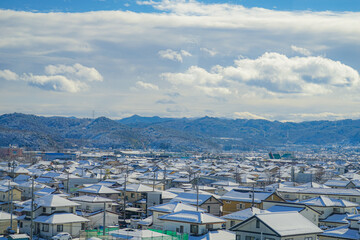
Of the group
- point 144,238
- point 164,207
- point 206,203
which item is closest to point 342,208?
point 206,203

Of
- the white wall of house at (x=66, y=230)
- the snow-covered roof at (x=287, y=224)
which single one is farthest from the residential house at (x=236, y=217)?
the white wall of house at (x=66, y=230)

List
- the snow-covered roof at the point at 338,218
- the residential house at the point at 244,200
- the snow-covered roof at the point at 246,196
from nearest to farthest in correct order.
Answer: the snow-covered roof at the point at 338,218, the residential house at the point at 244,200, the snow-covered roof at the point at 246,196

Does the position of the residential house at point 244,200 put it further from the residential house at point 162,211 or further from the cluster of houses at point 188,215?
the residential house at point 162,211

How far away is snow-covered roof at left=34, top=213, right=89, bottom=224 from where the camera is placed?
25.1 metres

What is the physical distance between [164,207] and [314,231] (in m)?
10.0

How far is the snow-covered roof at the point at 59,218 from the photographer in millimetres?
25080

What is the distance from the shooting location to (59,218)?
25.6 metres

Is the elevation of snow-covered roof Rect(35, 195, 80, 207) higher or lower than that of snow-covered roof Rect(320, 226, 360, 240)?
higher

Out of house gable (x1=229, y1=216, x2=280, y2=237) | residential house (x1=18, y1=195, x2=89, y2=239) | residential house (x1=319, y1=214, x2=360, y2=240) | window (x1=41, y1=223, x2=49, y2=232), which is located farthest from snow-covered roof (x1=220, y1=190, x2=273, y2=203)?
window (x1=41, y1=223, x2=49, y2=232)

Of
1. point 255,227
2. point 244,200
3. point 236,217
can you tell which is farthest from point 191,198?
point 255,227

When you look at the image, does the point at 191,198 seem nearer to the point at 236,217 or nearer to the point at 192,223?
the point at 236,217

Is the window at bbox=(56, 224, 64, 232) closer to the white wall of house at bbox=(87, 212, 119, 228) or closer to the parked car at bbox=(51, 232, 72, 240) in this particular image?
the parked car at bbox=(51, 232, 72, 240)

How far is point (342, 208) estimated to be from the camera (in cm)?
2767

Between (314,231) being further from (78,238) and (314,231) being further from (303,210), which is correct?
(78,238)
